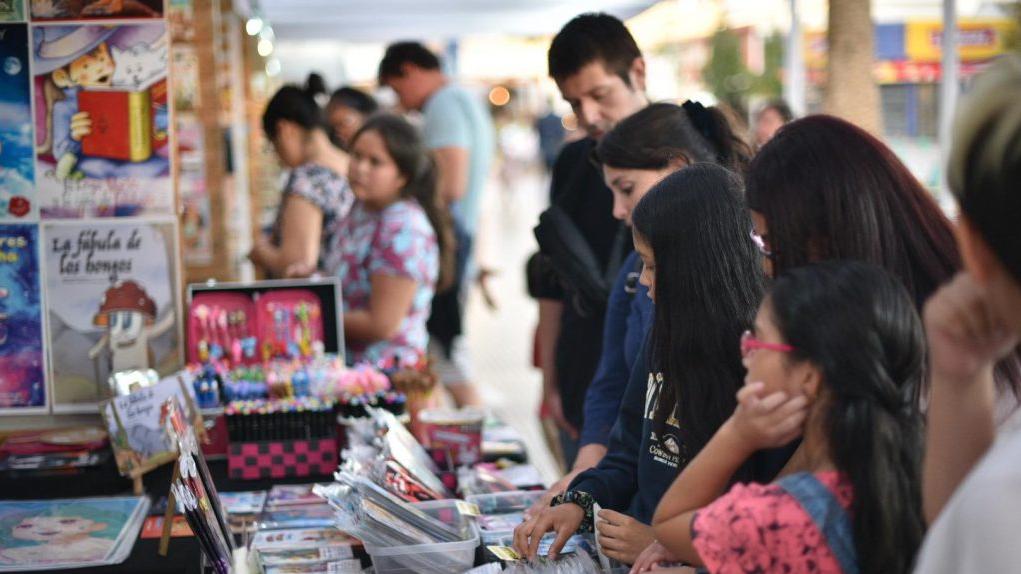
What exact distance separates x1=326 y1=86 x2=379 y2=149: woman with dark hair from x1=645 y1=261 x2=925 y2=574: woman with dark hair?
15.0ft

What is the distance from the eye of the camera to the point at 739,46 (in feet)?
38.5

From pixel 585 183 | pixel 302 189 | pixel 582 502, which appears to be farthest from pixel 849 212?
pixel 302 189

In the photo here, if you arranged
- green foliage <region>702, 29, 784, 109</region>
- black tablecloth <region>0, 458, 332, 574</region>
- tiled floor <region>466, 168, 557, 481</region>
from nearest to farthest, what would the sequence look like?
black tablecloth <region>0, 458, 332, 574</region>
tiled floor <region>466, 168, 557, 481</region>
green foliage <region>702, 29, 784, 109</region>

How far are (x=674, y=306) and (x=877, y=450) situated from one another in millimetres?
515

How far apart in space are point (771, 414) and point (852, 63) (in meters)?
7.01

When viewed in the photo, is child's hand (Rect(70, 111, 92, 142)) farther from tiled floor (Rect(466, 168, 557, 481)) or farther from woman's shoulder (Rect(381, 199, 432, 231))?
tiled floor (Rect(466, 168, 557, 481))

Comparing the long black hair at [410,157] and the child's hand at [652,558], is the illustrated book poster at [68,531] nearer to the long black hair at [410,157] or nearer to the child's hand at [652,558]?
the child's hand at [652,558]

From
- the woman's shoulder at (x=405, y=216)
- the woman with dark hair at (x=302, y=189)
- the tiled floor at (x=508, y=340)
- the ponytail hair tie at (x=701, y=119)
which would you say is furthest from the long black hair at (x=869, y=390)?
the tiled floor at (x=508, y=340)

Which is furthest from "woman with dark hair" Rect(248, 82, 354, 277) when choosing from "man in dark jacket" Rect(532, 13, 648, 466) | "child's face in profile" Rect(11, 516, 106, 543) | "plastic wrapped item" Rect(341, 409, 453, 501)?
"child's face in profile" Rect(11, 516, 106, 543)

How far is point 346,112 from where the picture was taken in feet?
19.6

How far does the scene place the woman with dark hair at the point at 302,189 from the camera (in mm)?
4746

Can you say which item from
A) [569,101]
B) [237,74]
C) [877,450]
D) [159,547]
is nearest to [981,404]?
[877,450]

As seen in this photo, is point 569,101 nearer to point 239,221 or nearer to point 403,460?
point 403,460

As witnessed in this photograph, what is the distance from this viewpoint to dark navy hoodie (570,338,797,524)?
2098mm
